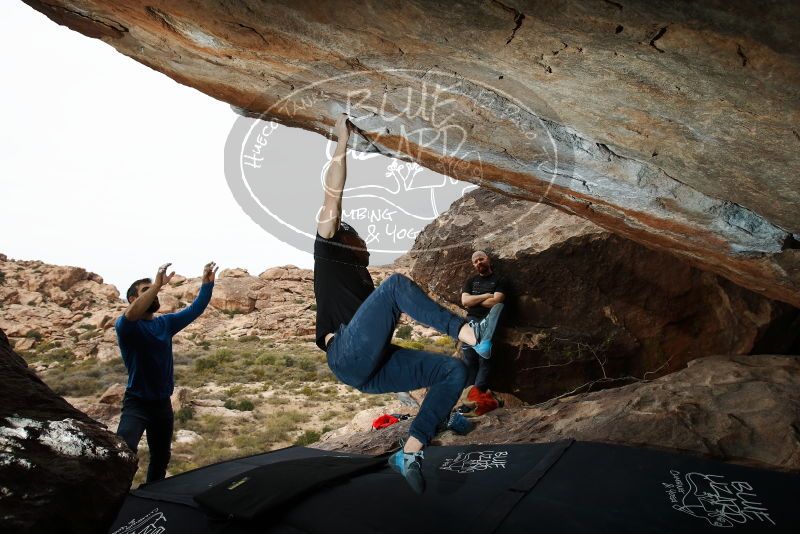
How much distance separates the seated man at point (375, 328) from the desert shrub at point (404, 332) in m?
19.3

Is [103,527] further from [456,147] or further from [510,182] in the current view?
[510,182]

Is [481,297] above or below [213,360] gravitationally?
above

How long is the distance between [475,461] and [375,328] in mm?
2105

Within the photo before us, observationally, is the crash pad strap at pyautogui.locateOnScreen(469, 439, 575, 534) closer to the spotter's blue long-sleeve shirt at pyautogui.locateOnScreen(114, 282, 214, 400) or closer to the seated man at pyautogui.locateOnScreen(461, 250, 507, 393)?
the seated man at pyautogui.locateOnScreen(461, 250, 507, 393)

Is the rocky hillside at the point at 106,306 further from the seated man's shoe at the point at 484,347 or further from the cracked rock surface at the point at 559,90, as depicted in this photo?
the seated man's shoe at the point at 484,347

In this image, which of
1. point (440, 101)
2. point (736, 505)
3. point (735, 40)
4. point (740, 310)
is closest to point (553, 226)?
point (740, 310)

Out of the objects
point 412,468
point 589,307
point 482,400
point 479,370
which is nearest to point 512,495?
point 412,468

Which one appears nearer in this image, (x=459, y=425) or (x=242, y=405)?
(x=459, y=425)

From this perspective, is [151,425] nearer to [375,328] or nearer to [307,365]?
[375,328]

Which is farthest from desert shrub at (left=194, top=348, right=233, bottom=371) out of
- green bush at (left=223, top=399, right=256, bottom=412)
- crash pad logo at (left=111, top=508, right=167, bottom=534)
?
crash pad logo at (left=111, top=508, right=167, bottom=534)

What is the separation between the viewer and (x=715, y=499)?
3.30 meters

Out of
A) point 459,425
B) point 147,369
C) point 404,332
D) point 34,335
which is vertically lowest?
point 404,332

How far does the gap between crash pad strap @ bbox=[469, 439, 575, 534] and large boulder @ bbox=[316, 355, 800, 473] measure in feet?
1.98

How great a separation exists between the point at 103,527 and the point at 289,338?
23.2 metres
